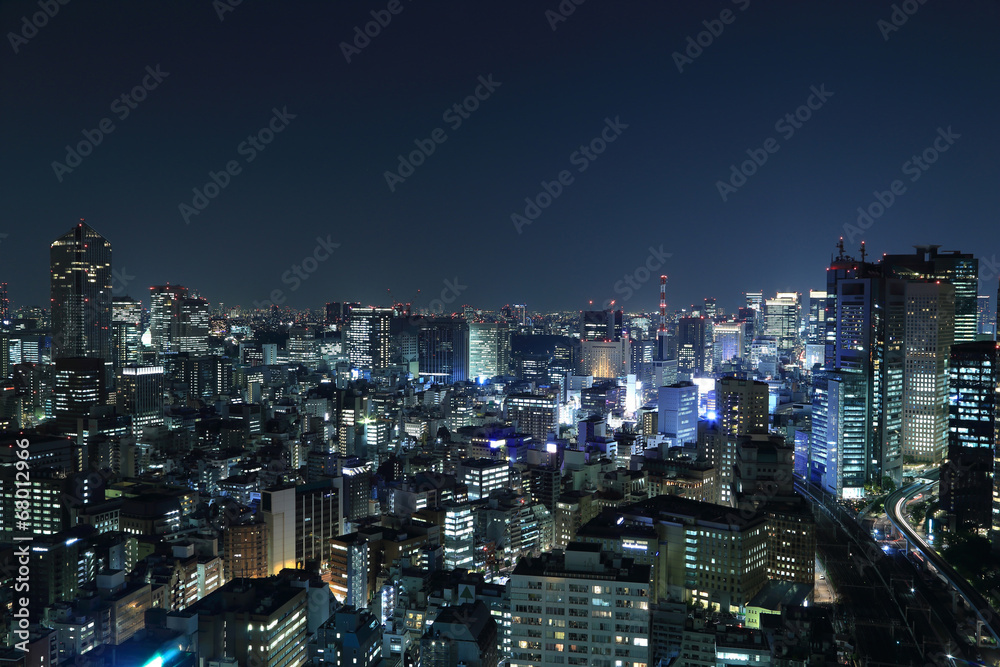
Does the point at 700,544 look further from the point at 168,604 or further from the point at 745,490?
the point at 168,604

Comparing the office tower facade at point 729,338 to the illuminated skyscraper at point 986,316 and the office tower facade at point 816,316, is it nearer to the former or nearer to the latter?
the office tower facade at point 816,316

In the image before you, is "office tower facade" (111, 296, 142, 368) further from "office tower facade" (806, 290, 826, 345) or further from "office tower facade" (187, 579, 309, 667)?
"office tower facade" (806, 290, 826, 345)

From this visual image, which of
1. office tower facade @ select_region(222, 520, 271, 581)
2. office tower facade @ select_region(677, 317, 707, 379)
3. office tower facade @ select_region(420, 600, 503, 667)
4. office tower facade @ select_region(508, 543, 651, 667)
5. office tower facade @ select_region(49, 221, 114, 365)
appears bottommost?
office tower facade @ select_region(222, 520, 271, 581)

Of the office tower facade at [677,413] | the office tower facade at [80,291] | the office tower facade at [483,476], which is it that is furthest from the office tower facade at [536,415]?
the office tower facade at [80,291]

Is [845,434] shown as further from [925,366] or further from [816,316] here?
[816,316]

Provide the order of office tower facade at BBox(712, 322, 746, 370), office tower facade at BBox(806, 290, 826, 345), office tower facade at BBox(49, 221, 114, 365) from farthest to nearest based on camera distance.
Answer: office tower facade at BBox(712, 322, 746, 370), office tower facade at BBox(806, 290, 826, 345), office tower facade at BBox(49, 221, 114, 365)

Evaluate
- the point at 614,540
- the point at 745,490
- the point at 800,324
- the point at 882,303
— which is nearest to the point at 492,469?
the point at 745,490

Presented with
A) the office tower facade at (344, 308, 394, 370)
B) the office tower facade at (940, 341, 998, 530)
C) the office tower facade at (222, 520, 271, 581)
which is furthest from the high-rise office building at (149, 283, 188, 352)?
the office tower facade at (940, 341, 998, 530)
